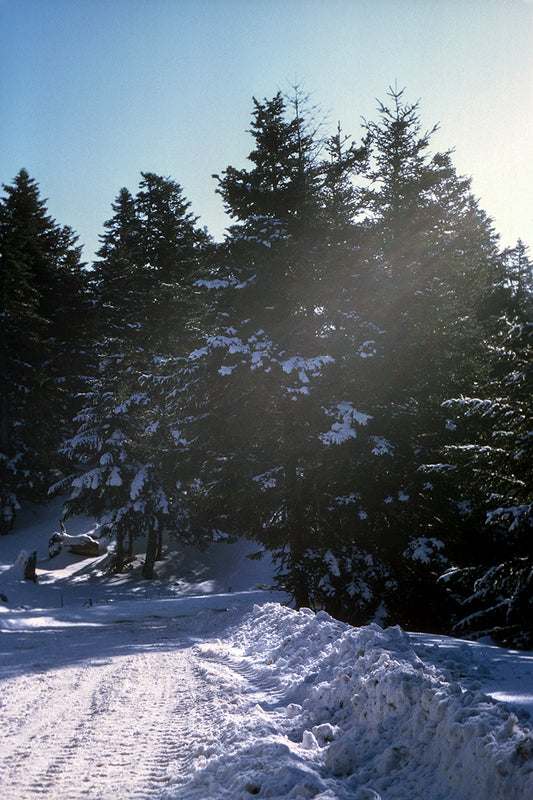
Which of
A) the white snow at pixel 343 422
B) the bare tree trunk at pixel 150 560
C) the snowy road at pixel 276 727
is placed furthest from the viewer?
the bare tree trunk at pixel 150 560

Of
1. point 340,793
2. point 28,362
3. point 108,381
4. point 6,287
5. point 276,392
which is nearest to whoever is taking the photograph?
point 340,793

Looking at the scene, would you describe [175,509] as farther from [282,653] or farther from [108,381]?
[282,653]

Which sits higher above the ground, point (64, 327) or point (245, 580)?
point (64, 327)

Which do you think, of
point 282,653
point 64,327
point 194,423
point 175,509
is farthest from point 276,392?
point 64,327

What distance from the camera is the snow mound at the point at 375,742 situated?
345 cm

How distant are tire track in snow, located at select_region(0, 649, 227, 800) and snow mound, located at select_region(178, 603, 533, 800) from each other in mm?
434

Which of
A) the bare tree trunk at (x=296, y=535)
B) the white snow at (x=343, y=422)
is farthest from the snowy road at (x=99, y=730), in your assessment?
the white snow at (x=343, y=422)

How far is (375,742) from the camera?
14.3ft

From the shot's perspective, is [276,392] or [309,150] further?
[309,150]

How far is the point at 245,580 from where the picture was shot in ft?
93.8

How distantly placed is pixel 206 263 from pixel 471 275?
910 centimetres

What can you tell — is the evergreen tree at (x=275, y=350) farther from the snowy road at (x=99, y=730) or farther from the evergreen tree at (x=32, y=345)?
the evergreen tree at (x=32, y=345)

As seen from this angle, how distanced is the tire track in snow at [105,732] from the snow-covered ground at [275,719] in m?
0.02

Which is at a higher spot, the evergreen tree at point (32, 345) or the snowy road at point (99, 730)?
the evergreen tree at point (32, 345)
